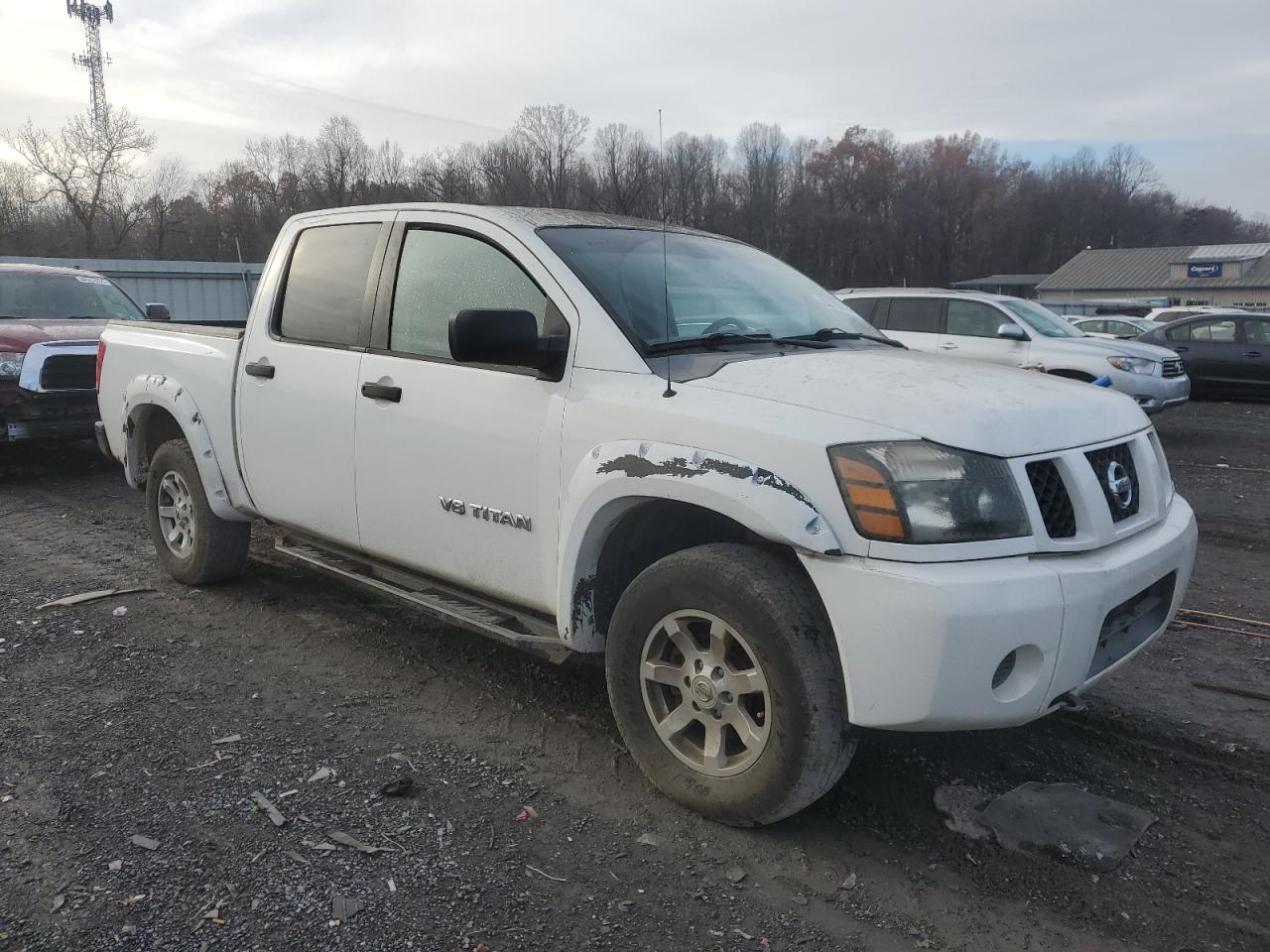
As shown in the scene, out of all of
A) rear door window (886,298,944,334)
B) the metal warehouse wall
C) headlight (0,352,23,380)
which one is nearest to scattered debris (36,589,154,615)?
headlight (0,352,23,380)

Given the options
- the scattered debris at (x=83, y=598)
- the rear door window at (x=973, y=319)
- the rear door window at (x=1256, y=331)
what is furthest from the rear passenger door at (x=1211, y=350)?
the scattered debris at (x=83, y=598)

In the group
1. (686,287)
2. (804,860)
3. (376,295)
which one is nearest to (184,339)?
(376,295)

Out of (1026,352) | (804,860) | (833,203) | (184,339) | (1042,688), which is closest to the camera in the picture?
(1042,688)

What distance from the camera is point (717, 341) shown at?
3.47 metres

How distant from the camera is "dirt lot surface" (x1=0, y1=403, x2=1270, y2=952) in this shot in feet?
8.39

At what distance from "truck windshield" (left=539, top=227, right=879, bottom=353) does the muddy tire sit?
2.63 meters

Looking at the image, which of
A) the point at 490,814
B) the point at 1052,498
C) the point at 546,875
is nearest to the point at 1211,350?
the point at 1052,498

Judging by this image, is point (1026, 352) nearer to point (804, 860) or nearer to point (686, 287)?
point (686, 287)

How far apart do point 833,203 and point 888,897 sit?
321 ft

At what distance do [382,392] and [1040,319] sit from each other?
35.6 feet

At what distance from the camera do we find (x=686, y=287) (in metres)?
3.74

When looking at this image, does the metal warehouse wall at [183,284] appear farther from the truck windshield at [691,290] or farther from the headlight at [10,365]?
the truck windshield at [691,290]

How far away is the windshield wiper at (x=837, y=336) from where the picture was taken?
3782 millimetres

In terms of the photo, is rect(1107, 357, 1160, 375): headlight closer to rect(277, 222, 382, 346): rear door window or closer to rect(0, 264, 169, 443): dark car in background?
rect(277, 222, 382, 346): rear door window
